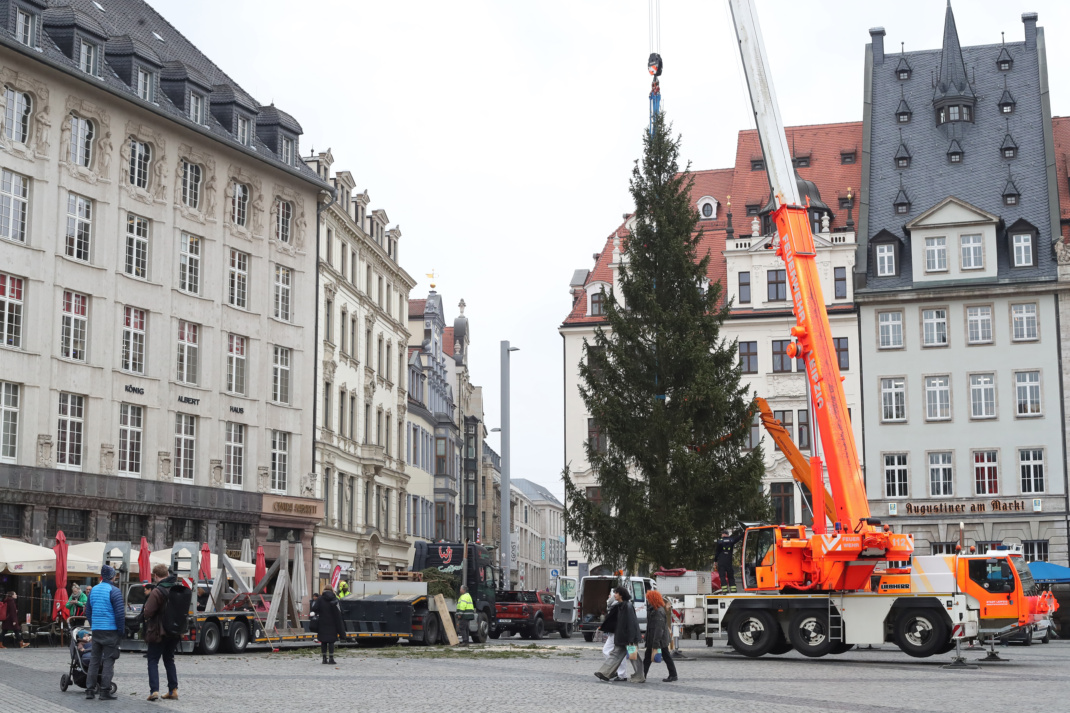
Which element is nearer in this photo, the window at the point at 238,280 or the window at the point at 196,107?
the window at the point at 196,107

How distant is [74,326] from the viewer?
1670 inches

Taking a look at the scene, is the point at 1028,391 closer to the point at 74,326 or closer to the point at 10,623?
the point at 74,326

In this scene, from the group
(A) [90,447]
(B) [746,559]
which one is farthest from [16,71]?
(B) [746,559]

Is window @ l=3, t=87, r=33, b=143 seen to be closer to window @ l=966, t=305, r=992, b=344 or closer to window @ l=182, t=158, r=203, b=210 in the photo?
window @ l=182, t=158, r=203, b=210

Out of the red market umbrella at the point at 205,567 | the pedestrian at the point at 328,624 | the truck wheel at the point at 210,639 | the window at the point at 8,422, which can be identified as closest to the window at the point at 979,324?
the red market umbrella at the point at 205,567

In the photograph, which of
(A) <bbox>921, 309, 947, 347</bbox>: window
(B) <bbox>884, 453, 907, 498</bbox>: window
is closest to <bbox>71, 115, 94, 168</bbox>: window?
(B) <bbox>884, 453, 907, 498</bbox>: window

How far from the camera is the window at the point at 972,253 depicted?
6106 centimetres

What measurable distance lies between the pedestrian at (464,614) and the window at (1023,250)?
34.9 meters

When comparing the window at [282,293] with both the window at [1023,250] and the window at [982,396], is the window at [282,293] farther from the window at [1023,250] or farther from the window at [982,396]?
the window at [1023,250]

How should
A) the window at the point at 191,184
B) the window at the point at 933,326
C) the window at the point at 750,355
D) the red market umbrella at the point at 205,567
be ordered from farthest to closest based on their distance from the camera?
the window at the point at 750,355, the window at the point at 933,326, the window at the point at 191,184, the red market umbrella at the point at 205,567

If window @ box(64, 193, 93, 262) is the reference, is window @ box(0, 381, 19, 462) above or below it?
below

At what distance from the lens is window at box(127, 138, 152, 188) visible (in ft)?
148

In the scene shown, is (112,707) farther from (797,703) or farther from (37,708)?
(797,703)

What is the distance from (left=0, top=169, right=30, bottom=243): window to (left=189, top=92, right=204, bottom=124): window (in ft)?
27.8
